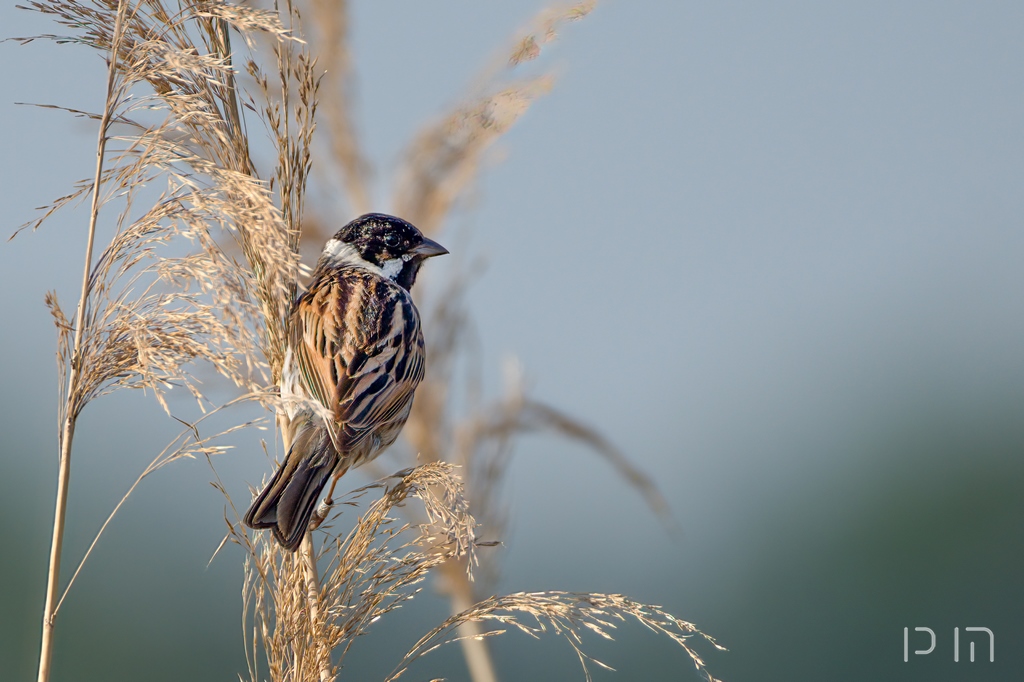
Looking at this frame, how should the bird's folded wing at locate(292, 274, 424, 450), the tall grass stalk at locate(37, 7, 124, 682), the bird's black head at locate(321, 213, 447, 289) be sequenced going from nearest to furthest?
the tall grass stalk at locate(37, 7, 124, 682) → the bird's folded wing at locate(292, 274, 424, 450) → the bird's black head at locate(321, 213, 447, 289)

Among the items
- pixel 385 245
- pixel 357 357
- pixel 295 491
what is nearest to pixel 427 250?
pixel 385 245

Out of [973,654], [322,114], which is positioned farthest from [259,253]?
[973,654]

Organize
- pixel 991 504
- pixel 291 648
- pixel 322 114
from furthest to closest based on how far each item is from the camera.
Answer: pixel 991 504
pixel 322 114
pixel 291 648

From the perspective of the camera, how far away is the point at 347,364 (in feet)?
6.35

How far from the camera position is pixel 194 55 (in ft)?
5.29

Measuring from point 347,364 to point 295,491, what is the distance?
38 centimetres

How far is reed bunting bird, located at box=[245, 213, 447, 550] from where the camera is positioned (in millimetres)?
1627

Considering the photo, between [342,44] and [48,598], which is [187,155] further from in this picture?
[342,44]

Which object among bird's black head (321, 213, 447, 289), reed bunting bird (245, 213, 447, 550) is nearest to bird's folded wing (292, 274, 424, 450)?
reed bunting bird (245, 213, 447, 550)

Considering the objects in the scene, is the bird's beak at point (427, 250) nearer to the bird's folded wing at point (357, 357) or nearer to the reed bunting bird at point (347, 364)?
the reed bunting bird at point (347, 364)

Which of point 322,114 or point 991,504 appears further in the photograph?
point 991,504

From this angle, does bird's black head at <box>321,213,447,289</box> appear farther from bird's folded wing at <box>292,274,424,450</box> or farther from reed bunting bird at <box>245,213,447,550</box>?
bird's folded wing at <box>292,274,424,450</box>

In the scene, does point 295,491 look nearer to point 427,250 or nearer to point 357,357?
point 357,357

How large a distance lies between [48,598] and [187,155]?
2.40 ft
